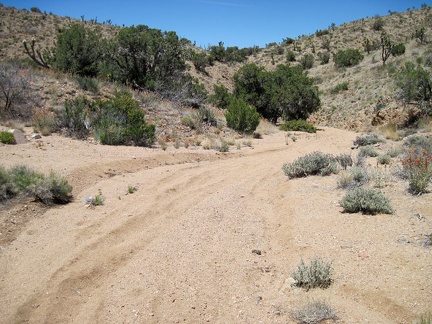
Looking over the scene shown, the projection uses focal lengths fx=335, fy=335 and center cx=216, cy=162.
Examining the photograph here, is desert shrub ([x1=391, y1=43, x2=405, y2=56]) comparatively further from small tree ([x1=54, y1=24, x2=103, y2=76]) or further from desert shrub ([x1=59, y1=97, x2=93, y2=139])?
desert shrub ([x1=59, y1=97, x2=93, y2=139])

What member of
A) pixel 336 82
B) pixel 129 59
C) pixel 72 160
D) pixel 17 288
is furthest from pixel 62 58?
pixel 336 82

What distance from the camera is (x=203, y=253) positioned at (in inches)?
187

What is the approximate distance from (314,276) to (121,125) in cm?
1052

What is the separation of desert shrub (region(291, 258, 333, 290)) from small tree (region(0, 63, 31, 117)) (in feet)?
43.6

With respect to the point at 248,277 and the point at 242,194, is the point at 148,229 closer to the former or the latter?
the point at 248,277

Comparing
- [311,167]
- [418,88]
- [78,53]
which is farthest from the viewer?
[78,53]

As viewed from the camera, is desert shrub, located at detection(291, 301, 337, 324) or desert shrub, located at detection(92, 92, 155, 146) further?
desert shrub, located at detection(92, 92, 155, 146)

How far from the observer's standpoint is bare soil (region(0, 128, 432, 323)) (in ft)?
11.6

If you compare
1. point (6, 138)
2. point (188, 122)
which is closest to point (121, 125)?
point (6, 138)

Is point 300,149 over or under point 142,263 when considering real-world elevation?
over

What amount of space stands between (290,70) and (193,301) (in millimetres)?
26157

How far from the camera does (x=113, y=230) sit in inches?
215

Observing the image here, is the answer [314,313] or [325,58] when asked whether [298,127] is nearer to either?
[314,313]

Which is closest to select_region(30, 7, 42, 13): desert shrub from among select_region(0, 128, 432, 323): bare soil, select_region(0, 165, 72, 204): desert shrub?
select_region(0, 128, 432, 323): bare soil
